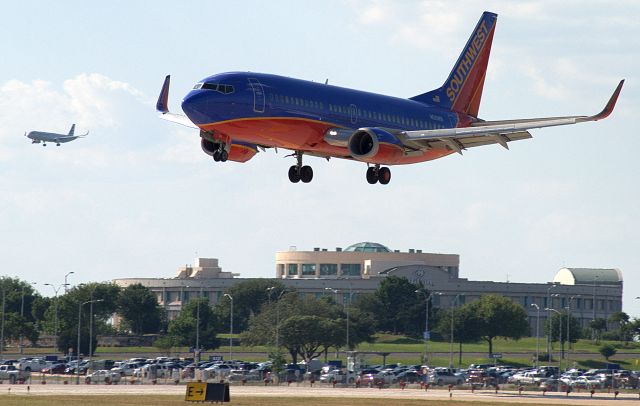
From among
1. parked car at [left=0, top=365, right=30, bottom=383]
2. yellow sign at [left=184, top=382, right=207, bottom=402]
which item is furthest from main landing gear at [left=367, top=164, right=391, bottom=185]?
parked car at [left=0, top=365, right=30, bottom=383]

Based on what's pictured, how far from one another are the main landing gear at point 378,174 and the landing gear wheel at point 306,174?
473 centimetres

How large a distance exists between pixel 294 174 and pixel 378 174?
21.7 feet

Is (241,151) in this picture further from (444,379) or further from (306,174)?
(444,379)

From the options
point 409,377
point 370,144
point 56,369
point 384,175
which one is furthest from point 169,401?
point 56,369

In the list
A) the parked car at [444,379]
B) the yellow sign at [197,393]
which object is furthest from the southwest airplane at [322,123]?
the parked car at [444,379]

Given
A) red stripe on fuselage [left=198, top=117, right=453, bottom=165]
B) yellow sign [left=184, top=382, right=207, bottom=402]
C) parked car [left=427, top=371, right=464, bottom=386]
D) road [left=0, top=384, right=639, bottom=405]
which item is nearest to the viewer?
red stripe on fuselage [left=198, top=117, right=453, bottom=165]

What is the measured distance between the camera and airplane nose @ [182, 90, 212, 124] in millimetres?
86000

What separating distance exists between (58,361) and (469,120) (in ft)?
280

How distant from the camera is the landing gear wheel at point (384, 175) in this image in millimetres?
100750

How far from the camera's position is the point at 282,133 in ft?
295

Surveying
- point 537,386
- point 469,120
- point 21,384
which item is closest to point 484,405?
point 469,120

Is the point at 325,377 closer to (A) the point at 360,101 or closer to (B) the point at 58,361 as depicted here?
(B) the point at 58,361

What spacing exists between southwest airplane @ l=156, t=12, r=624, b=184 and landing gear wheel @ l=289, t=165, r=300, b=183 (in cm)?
7

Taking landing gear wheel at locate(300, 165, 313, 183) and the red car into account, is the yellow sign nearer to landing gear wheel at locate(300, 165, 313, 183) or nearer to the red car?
landing gear wheel at locate(300, 165, 313, 183)
